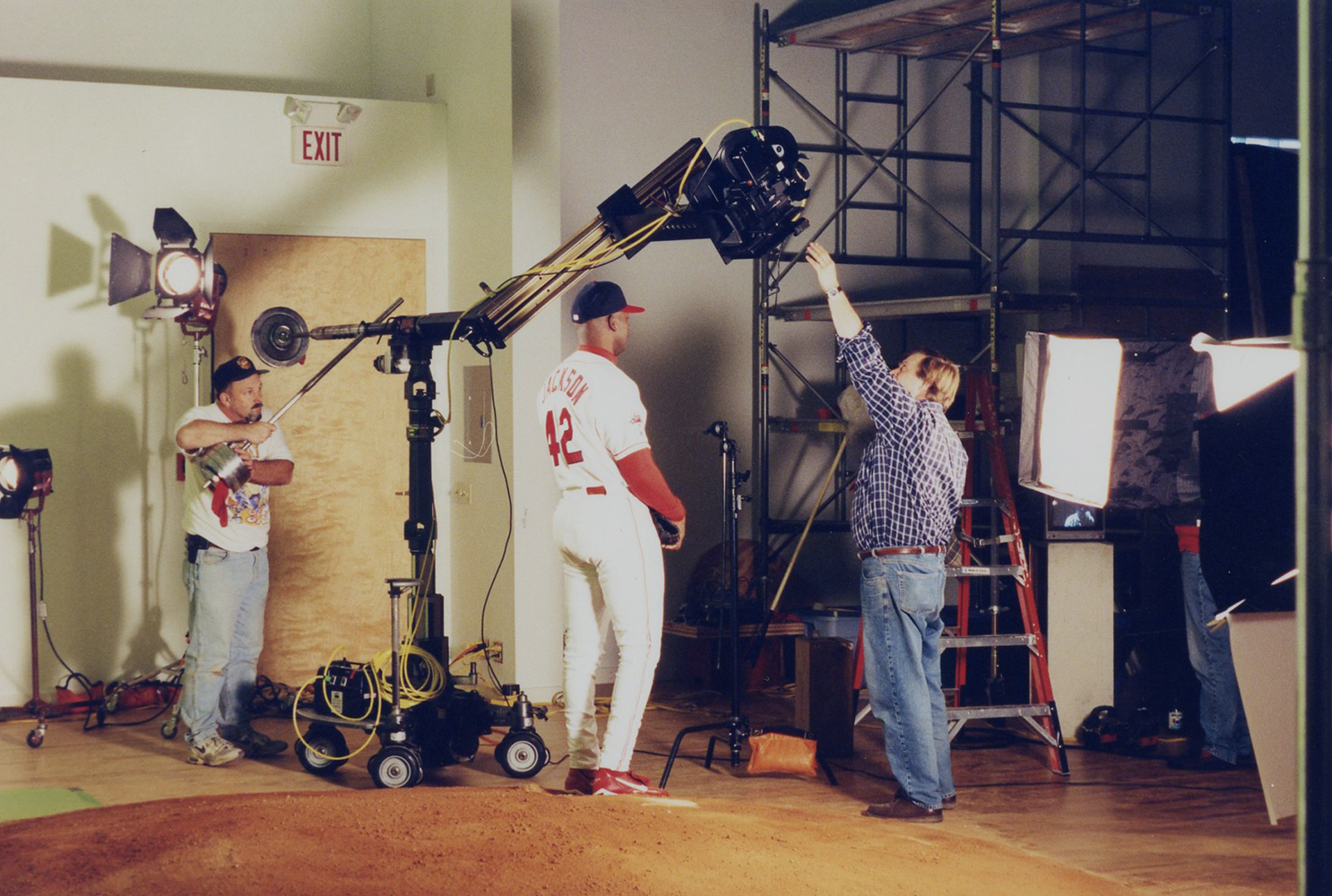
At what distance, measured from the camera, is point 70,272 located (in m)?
6.60

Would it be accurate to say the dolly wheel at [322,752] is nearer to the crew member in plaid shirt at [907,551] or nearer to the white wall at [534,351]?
the white wall at [534,351]

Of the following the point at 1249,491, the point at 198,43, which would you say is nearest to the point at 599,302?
the point at 1249,491

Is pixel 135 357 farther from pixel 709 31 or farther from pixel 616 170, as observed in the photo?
pixel 709 31

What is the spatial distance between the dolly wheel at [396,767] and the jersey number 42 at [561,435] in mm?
1251

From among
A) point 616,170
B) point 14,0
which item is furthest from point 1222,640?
point 14,0

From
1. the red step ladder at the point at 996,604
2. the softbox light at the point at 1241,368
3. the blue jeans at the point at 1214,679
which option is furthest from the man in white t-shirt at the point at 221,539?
the softbox light at the point at 1241,368

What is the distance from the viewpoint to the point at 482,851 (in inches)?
117

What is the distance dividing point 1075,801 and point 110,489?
4.61 meters

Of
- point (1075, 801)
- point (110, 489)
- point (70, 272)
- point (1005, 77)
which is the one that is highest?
point (1005, 77)

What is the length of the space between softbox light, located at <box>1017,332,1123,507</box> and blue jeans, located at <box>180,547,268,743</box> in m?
3.02

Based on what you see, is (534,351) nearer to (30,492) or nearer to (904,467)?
(30,492)

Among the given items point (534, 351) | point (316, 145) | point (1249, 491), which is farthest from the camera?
point (316, 145)

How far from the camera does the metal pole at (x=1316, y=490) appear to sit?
4.89 feet

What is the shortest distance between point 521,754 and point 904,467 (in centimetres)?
181
